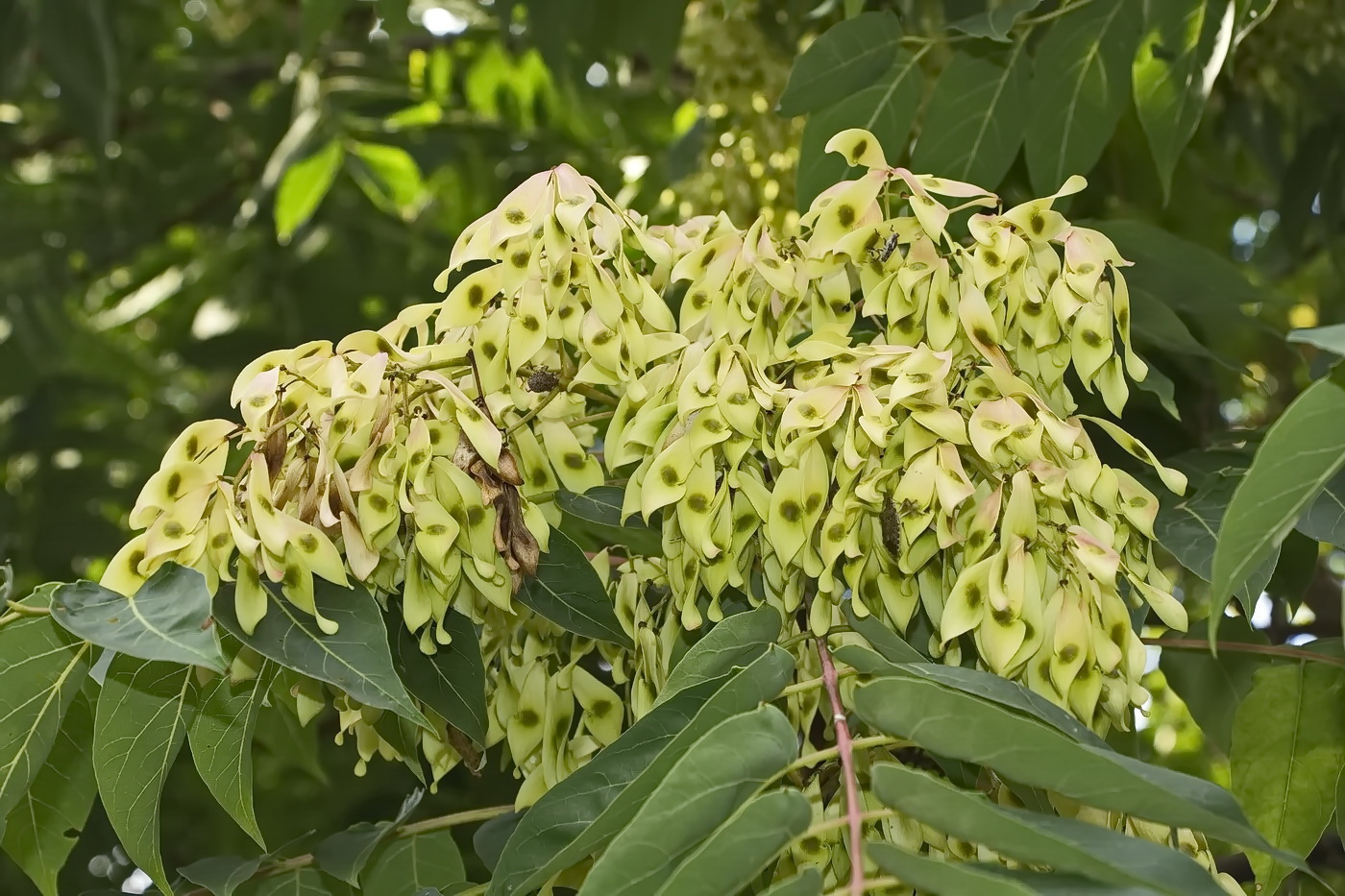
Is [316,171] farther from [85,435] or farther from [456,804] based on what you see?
[456,804]

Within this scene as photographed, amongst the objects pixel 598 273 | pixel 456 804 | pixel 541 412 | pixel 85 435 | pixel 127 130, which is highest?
pixel 598 273

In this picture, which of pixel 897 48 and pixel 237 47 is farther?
pixel 237 47

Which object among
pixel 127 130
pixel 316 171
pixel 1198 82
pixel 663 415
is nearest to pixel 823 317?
pixel 663 415

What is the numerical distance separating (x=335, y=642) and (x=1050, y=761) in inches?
17.5

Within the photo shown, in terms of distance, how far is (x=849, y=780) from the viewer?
819 millimetres

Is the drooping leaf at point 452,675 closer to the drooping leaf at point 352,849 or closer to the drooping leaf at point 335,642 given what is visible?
the drooping leaf at point 335,642

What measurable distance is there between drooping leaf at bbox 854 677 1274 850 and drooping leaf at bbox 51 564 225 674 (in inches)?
15.5

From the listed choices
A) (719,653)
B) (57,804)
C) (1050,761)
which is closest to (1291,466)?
(1050,761)

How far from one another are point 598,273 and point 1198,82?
83 centimetres

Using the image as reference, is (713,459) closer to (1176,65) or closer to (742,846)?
(742,846)

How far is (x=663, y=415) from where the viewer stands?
985 mm

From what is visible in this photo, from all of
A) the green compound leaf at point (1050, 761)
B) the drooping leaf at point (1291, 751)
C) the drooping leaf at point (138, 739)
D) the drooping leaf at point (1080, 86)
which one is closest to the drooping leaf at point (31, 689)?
the drooping leaf at point (138, 739)

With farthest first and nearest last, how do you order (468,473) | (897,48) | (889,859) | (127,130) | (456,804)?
1. (127,130)
2. (456,804)
3. (897,48)
4. (468,473)
5. (889,859)

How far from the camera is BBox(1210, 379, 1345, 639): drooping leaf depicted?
2.54 feet
